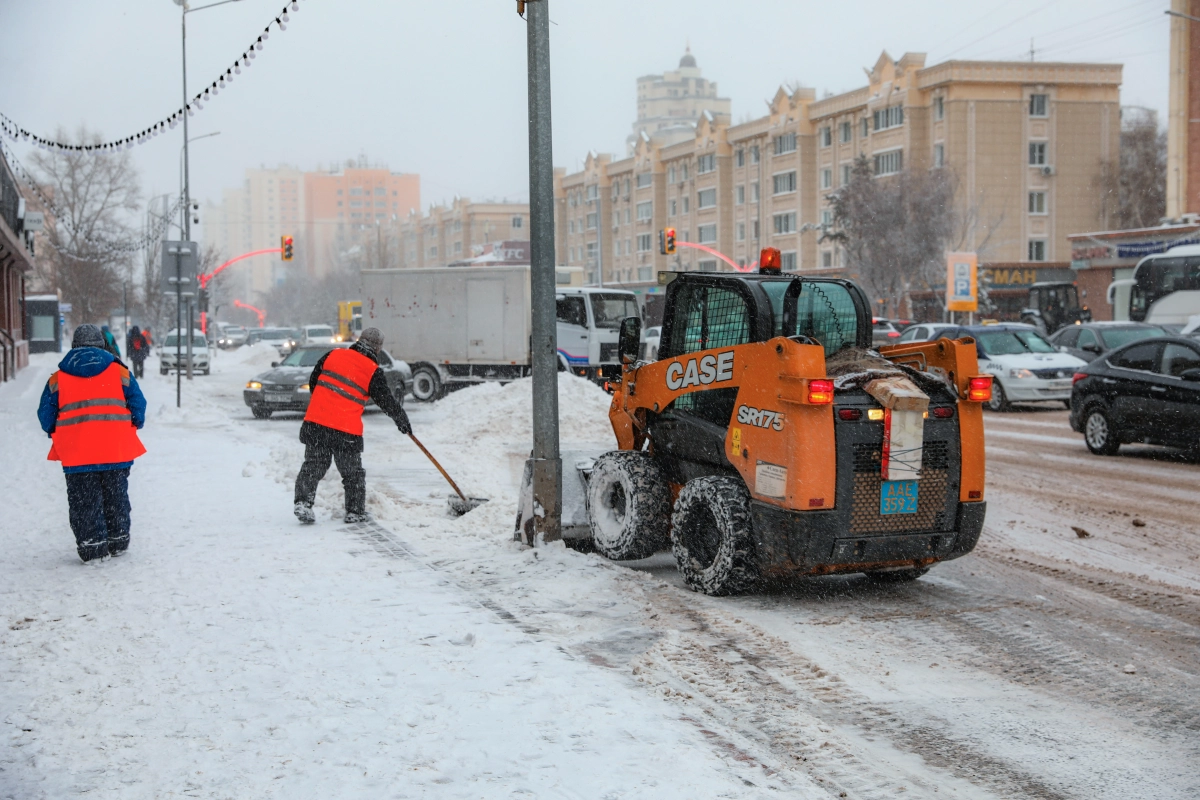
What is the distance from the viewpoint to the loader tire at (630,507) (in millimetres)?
8133

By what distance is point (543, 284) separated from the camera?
8711 mm

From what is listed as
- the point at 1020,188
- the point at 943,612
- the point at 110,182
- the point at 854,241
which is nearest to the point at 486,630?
the point at 943,612

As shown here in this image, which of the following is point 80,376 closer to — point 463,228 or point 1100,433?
point 1100,433

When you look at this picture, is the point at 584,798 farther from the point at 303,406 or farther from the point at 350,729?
the point at 303,406

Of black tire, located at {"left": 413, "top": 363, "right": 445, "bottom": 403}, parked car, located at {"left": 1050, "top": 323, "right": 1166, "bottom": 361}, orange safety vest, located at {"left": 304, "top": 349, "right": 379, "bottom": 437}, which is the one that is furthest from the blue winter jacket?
parked car, located at {"left": 1050, "top": 323, "right": 1166, "bottom": 361}

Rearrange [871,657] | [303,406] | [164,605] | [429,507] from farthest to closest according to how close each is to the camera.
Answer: [303,406] < [429,507] < [164,605] < [871,657]

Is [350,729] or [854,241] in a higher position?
[854,241]

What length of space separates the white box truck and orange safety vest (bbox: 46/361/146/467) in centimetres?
1743

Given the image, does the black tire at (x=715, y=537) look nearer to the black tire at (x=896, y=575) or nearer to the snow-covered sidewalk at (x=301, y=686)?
the snow-covered sidewalk at (x=301, y=686)

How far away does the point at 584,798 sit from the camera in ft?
13.6

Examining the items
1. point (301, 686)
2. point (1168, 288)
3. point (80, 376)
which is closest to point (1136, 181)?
point (1168, 288)

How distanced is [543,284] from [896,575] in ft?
10.6

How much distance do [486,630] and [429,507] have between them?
4.92 metres

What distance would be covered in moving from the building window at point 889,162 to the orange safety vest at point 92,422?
57886 millimetres
